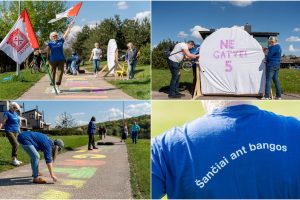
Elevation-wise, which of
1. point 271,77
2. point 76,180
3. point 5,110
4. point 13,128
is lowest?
point 76,180

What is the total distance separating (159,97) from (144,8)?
34.1 inches

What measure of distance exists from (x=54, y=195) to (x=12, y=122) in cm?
74

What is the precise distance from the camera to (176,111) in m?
3.38

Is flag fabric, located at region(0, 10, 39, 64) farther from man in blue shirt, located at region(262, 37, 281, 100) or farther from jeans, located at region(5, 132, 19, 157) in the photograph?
Answer: man in blue shirt, located at region(262, 37, 281, 100)

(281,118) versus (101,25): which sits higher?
(101,25)

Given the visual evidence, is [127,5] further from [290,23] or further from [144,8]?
[290,23]

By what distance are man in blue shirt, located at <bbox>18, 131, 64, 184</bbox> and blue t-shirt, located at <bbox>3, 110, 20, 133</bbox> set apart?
0.08 meters

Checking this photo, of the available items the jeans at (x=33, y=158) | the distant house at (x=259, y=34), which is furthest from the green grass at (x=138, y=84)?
Answer: the jeans at (x=33, y=158)

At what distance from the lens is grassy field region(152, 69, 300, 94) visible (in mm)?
4199

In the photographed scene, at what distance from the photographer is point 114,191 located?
3.57 meters

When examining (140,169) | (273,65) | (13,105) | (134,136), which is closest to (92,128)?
(134,136)

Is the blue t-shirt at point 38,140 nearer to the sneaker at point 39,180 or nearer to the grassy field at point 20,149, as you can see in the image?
the grassy field at point 20,149

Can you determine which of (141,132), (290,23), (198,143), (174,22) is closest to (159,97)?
(141,132)

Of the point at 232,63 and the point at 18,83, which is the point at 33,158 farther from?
the point at 232,63
